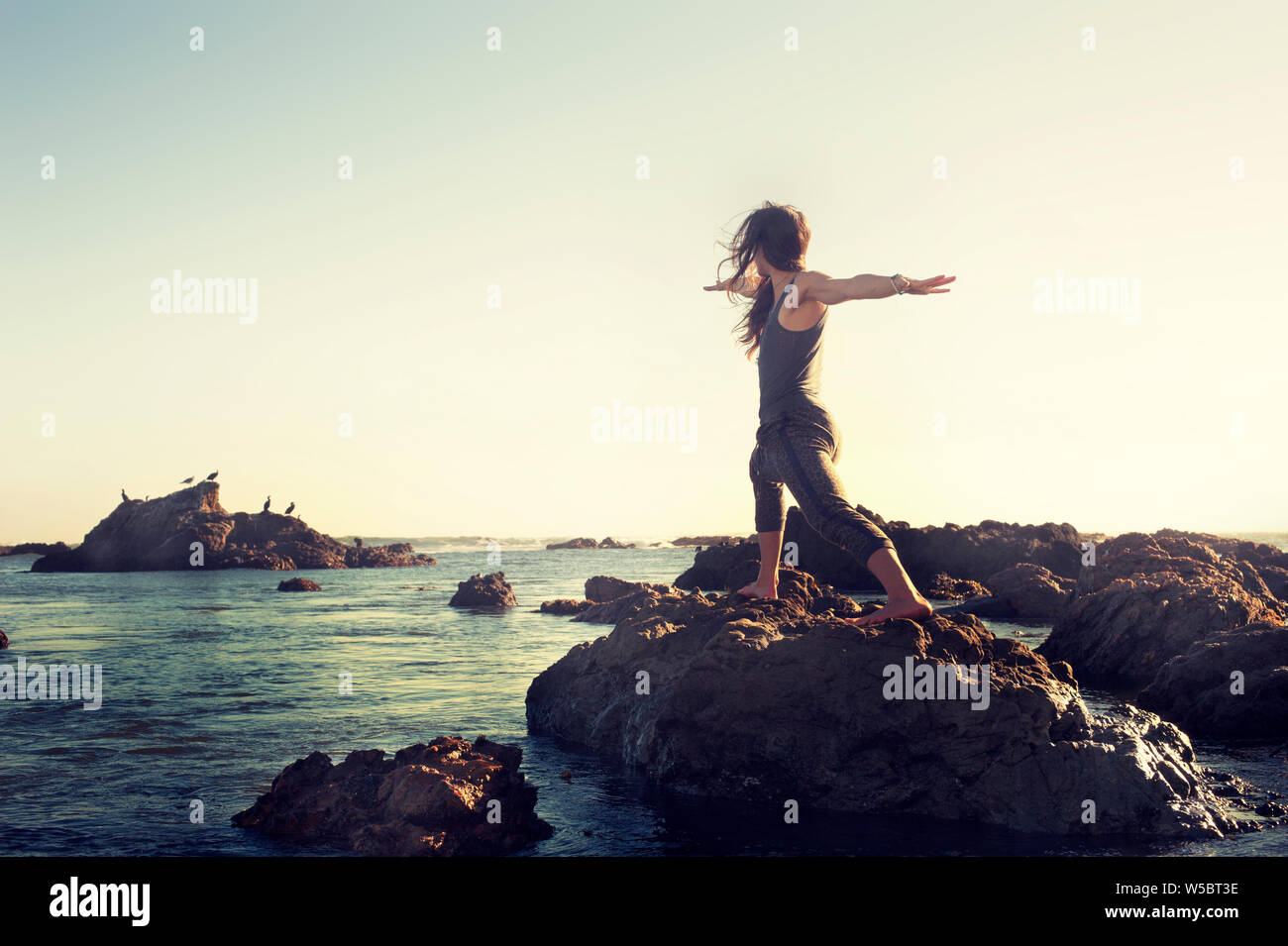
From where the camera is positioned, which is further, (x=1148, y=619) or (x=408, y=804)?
(x=1148, y=619)

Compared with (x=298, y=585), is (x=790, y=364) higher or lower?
higher

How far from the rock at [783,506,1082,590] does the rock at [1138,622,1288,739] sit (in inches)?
1202

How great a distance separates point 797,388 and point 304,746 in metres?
7.46

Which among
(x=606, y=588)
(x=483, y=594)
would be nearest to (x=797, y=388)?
(x=606, y=588)

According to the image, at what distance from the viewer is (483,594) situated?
116 feet

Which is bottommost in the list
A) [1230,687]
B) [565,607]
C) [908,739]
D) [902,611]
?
[565,607]

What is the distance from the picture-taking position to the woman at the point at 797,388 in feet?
21.5

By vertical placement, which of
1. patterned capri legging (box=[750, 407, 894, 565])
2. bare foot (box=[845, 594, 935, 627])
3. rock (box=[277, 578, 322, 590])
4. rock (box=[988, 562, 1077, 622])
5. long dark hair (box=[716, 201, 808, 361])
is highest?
long dark hair (box=[716, 201, 808, 361])

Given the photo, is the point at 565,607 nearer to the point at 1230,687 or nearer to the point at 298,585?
the point at 1230,687

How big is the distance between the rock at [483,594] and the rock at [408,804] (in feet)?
92.0

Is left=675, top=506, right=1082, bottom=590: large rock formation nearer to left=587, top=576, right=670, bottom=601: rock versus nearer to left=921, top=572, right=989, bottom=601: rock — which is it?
left=921, top=572, right=989, bottom=601: rock

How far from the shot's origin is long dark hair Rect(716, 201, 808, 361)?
275 inches

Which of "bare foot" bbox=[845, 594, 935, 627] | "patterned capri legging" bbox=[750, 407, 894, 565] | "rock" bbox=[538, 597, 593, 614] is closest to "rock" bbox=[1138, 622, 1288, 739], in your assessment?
"bare foot" bbox=[845, 594, 935, 627]
